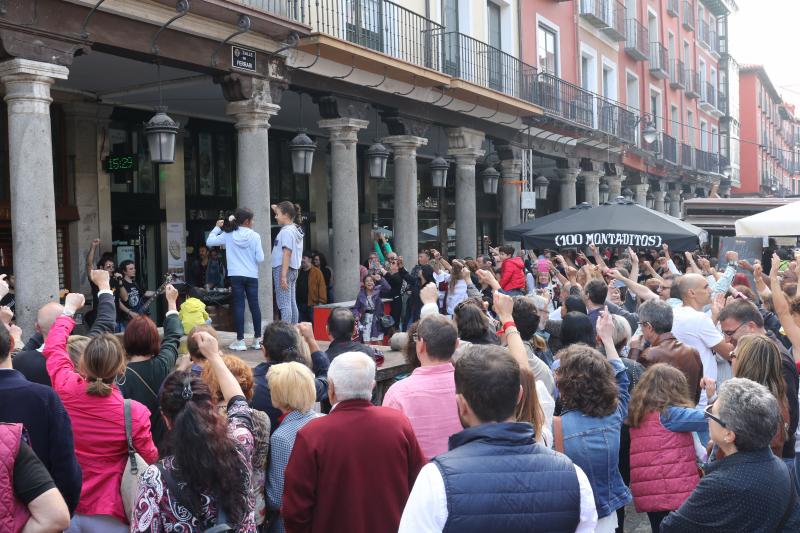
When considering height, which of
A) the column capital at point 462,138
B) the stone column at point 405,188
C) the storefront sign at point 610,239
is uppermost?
the column capital at point 462,138

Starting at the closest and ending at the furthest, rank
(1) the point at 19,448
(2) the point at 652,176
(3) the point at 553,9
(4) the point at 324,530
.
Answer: (1) the point at 19,448 → (4) the point at 324,530 → (3) the point at 553,9 → (2) the point at 652,176

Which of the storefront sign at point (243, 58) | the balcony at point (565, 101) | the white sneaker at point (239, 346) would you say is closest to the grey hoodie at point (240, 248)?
the white sneaker at point (239, 346)

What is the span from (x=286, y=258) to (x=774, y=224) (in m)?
5.91

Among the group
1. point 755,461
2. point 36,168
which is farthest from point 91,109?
point 755,461

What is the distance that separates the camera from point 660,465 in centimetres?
438

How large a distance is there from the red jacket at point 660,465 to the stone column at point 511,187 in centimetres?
1398

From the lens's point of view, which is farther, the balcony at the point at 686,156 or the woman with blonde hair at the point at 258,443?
the balcony at the point at 686,156

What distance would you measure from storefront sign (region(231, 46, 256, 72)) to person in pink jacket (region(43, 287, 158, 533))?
7076 millimetres

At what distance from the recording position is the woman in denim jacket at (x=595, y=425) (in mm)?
4043

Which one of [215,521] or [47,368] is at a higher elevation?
[47,368]

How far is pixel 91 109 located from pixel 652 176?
845 inches

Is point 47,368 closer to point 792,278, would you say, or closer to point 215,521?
point 215,521

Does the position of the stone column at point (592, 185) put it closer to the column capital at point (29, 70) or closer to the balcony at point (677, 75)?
the balcony at point (677, 75)

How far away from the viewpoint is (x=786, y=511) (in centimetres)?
314
